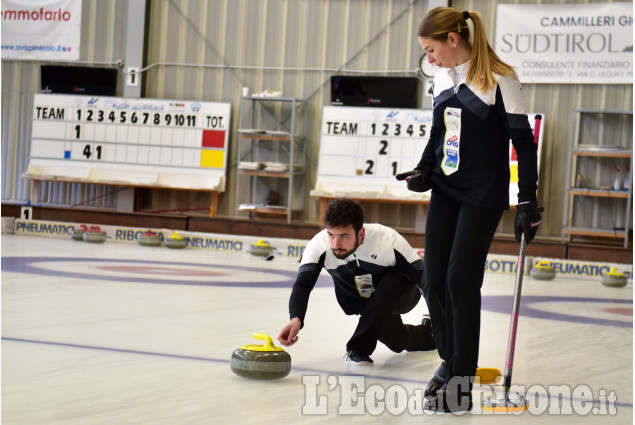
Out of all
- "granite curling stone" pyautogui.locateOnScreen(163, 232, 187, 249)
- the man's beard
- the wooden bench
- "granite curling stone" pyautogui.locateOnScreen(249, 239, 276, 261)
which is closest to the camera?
the man's beard

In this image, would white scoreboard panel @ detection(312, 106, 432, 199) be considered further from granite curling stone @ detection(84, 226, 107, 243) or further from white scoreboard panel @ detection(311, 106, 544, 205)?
granite curling stone @ detection(84, 226, 107, 243)

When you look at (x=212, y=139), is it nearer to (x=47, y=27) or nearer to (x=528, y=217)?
(x=47, y=27)

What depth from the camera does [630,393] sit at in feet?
8.98

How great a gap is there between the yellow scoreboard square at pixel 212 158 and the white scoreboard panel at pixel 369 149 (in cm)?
130

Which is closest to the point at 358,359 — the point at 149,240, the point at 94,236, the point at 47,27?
the point at 149,240

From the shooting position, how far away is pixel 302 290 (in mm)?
2812

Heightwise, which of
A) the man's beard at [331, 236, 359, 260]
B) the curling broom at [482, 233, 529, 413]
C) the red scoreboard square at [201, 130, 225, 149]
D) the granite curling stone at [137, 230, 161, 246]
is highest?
the red scoreboard square at [201, 130, 225, 149]

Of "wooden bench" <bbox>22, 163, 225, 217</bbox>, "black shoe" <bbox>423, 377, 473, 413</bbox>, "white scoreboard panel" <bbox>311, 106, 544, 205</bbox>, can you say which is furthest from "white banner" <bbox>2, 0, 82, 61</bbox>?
"black shoe" <bbox>423, 377, 473, 413</bbox>

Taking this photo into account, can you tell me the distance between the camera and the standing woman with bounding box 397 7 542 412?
7.72 ft

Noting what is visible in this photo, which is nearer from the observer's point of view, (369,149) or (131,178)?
(369,149)

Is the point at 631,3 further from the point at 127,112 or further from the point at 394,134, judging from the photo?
the point at 127,112

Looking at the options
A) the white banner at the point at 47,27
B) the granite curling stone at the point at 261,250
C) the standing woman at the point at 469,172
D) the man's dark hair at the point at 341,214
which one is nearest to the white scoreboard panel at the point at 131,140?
the white banner at the point at 47,27

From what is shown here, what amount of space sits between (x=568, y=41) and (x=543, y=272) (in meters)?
3.59

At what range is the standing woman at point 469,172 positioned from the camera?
235 centimetres
